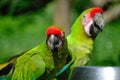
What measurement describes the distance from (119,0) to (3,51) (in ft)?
6.06

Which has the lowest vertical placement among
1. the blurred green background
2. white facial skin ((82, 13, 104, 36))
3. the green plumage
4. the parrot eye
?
the blurred green background

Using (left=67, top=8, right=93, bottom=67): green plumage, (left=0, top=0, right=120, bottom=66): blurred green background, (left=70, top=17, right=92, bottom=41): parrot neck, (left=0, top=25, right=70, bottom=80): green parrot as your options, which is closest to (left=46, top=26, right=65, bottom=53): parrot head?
(left=0, top=25, right=70, bottom=80): green parrot

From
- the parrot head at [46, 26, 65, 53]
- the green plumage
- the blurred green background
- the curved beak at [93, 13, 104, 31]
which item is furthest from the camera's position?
A: the blurred green background

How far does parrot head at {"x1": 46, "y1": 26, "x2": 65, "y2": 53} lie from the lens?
3475mm

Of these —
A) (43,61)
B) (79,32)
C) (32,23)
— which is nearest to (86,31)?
(79,32)

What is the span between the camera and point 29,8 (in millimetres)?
9031

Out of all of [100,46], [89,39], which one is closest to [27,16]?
[100,46]

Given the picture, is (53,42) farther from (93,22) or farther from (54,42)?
(93,22)

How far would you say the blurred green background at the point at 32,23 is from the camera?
6.03m

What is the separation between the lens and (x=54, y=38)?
3516 millimetres

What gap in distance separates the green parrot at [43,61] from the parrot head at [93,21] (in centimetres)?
44

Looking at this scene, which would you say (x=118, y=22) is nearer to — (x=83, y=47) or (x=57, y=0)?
(x=57, y=0)

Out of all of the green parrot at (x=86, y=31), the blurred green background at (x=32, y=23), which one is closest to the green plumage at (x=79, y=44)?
the green parrot at (x=86, y=31)

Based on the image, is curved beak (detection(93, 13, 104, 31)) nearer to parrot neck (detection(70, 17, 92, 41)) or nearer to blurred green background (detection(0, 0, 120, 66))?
parrot neck (detection(70, 17, 92, 41))
